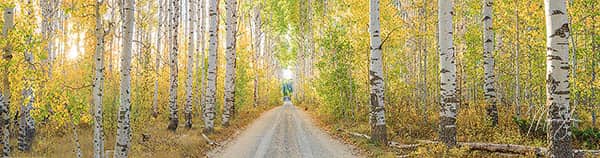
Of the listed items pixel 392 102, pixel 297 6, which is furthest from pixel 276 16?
pixel 392 102

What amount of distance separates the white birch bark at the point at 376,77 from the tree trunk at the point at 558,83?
5.92 meters

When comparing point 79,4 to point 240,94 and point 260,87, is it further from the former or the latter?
point 260,87

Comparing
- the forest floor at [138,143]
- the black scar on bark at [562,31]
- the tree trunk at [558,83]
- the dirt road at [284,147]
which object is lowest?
the dirt road at [284,147]

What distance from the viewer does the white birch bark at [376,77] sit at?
11297 mm

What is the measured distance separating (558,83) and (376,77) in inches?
244

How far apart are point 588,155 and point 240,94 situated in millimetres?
19183

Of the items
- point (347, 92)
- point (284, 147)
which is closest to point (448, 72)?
point (284, 147)

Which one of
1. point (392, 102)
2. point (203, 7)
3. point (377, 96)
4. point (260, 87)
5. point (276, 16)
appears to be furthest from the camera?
point (260, 87)

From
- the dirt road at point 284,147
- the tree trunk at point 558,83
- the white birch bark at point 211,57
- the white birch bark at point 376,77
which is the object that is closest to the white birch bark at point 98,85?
the dirt road at point 284,147

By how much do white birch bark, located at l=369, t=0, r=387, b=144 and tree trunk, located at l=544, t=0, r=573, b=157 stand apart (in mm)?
5924

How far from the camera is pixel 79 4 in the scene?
828 cm

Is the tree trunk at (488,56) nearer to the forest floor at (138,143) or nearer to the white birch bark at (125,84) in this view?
the forest floor at (138,143)

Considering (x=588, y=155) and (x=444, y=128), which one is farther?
(x=444, y=128)

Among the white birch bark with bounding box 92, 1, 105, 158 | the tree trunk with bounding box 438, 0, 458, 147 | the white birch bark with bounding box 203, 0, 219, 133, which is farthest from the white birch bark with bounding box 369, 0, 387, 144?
the white birch bark with bounding box 92, 1, 105, 158
